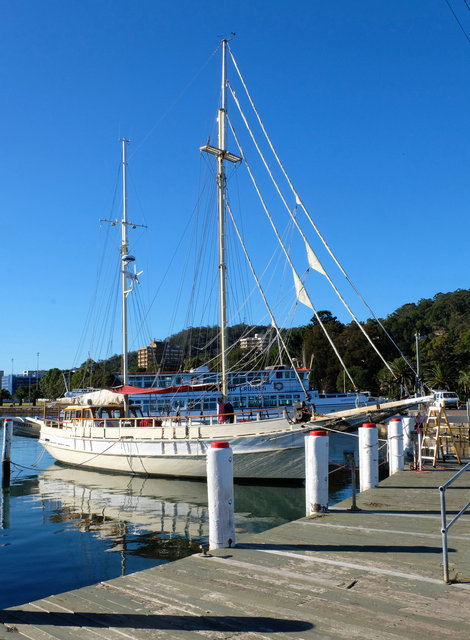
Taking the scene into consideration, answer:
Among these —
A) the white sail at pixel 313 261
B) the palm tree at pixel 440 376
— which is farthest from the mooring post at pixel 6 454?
the palm tree at pixel 440 376

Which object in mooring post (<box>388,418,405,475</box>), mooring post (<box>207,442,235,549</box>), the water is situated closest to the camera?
mooring post (<box>207,442,235,549</box>)

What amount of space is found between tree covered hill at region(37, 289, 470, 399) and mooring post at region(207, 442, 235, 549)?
28.0 meters

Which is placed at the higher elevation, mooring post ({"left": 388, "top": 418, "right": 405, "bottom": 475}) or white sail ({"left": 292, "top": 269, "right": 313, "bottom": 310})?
white sail ({"left": 292, "top": 269, "right": 313, "bottom": 310})

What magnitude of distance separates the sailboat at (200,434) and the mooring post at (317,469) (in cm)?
772

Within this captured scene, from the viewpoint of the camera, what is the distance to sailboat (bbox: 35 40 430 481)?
21281mm

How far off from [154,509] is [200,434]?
16.4ft

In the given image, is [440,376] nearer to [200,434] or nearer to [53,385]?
[200,434]

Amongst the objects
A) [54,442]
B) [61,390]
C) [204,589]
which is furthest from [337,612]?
[61,390]

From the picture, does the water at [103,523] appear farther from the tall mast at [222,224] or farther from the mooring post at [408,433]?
the tall mast at [222,224]

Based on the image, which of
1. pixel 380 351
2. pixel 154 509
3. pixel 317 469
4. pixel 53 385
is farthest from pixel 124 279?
pixel 53 385

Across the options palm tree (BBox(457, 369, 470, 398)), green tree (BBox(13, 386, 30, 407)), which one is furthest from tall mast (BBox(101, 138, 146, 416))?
green tree (BBox(13, 386, 30, 407))

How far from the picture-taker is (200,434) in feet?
74.3

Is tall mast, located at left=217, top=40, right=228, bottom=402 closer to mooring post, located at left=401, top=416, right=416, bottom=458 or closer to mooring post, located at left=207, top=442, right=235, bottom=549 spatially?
mooring post, located at left=401, top=416, right=416, bottom=458

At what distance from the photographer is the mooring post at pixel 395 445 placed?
1506 centimetres
